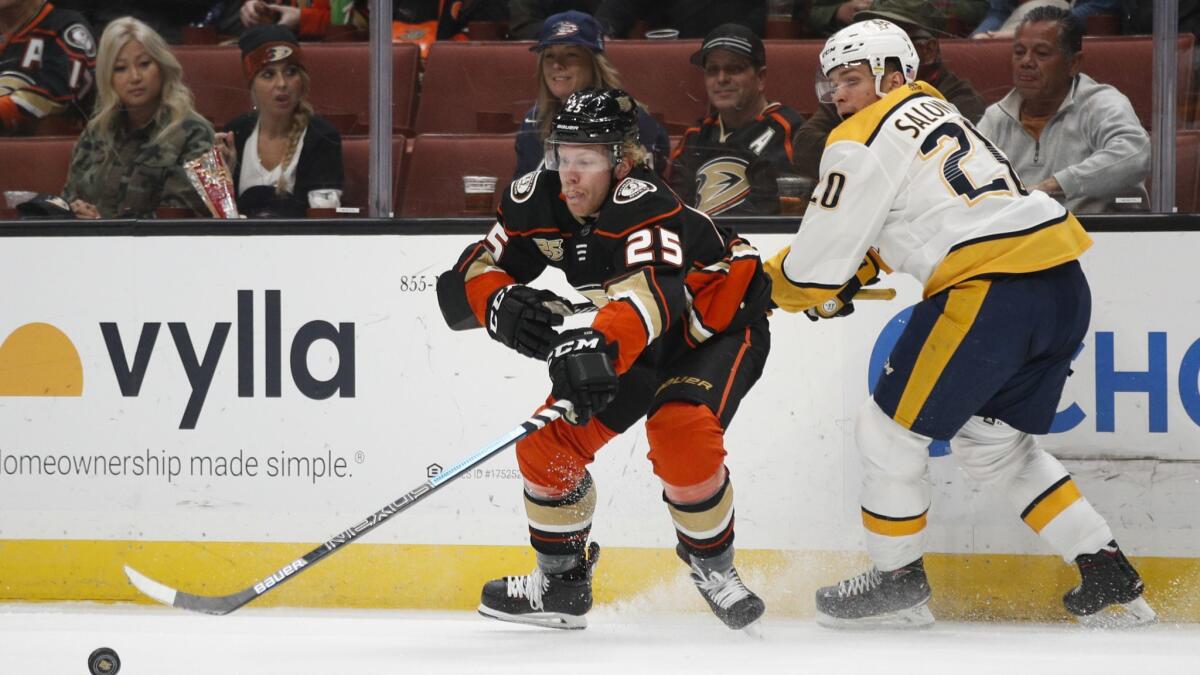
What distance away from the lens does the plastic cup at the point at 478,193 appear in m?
3.83

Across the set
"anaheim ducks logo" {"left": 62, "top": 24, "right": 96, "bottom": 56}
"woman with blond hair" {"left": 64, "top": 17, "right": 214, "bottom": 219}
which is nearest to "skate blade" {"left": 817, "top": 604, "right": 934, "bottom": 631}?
"woman with blond hair" {"left": 64, "top": 17, "right": 214, "bottom": 219}

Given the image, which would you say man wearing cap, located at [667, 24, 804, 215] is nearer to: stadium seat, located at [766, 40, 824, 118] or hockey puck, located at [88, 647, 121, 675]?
stadium seat, located at [766, 40, 824, 118]

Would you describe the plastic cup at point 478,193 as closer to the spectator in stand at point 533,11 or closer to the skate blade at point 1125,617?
the spectator in stand at point 533,11

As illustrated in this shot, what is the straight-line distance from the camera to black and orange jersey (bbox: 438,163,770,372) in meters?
3.05

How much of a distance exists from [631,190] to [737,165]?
724 millimetres

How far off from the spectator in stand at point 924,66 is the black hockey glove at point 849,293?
342mm

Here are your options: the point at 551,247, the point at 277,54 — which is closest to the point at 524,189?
the point at 551,247

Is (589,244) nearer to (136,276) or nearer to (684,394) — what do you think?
(684,394)

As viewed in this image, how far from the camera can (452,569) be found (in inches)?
150

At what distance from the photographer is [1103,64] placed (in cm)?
364

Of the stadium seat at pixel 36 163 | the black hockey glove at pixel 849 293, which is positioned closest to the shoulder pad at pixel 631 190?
the black hockey glove at pixel 849 293

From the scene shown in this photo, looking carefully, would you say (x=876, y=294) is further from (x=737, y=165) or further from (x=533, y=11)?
(x=533, y=11)

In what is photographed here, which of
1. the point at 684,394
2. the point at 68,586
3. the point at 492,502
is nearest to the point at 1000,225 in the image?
the point at 684,394

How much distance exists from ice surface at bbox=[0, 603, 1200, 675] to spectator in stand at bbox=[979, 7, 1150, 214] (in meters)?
1.08
